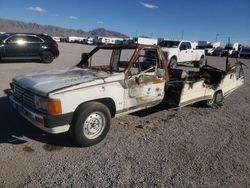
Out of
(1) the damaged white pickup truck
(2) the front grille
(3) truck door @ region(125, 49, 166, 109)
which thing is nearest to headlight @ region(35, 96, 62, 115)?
(1) the damaged white pickup truck

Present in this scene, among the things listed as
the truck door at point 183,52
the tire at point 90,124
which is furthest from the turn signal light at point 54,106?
the truck door at point 183,52

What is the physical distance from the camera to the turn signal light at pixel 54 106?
3857 mm

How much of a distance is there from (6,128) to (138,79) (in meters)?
2.70

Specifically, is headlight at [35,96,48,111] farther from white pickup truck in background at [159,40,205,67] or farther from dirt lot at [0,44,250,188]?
white pickup truck in background at [159,40,205,67]

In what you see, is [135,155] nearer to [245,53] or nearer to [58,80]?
[58,80]

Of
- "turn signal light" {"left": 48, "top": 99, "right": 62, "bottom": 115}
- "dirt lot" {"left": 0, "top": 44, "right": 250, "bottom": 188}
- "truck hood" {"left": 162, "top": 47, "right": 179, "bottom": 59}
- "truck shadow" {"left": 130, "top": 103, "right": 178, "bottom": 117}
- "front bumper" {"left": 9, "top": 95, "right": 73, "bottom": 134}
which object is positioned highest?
"truck hood" {"left": 162, "top": 47, "right": 179, "bottom": 59}

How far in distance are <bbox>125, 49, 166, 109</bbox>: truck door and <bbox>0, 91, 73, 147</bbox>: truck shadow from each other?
139 centimetres

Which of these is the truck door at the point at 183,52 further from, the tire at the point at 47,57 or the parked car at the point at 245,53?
the parked car at the point at 245,53

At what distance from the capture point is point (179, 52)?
16.3 m

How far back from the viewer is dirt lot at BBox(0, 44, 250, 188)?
11.5 ft

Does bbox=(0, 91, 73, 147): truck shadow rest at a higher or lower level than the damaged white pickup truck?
lower

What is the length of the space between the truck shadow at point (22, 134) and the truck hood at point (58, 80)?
0.93m

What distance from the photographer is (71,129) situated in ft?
13.8

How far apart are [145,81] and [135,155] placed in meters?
1.57
